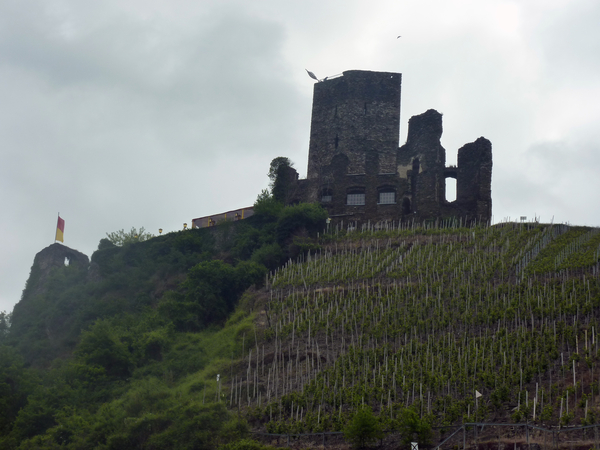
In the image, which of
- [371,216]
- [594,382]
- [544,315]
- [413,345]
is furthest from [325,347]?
[371,216]

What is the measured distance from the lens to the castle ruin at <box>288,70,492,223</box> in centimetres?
4047

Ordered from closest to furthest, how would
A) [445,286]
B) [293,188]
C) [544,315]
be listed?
[544,315] → [445,286] → [293,188]

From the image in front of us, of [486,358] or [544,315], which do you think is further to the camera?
[544,315]

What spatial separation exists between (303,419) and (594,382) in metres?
7.40

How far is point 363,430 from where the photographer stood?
20.0 meters

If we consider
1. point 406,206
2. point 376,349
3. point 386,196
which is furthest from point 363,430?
point 386,196

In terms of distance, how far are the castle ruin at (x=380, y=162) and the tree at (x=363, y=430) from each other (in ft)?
68.8

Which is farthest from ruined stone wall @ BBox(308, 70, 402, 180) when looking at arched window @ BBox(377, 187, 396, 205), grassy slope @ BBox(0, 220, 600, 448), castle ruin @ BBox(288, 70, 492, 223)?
grassy slope @ BBox(0, 220, 600, 448)

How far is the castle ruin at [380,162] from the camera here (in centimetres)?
4047

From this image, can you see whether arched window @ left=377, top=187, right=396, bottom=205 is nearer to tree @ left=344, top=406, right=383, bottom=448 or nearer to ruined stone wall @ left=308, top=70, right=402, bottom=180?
ruined stone wall @ left=308, top=70, right=402, bottom=180

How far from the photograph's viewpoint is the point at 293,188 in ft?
146

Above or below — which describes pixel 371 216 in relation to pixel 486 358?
above

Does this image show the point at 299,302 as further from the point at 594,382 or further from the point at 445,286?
the point at 594,382

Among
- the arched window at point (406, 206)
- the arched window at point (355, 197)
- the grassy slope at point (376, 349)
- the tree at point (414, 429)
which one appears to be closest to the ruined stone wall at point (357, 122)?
the arched window at point (355, 197)
